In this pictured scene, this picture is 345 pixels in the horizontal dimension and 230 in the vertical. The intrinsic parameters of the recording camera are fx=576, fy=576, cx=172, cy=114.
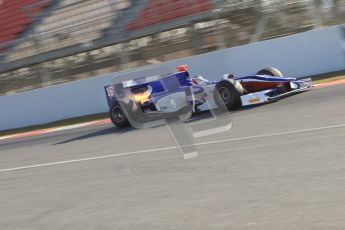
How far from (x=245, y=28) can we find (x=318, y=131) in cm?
833

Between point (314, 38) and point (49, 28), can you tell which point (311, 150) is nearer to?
point (314, 38)

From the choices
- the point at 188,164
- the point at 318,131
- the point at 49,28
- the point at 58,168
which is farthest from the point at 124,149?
the point at 49,28

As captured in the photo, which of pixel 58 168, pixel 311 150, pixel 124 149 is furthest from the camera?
pixel 124 149

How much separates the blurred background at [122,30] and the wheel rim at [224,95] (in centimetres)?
423

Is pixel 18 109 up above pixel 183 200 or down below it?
below

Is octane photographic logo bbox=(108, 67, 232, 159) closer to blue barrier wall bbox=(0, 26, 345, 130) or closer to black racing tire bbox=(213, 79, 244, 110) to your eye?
black racing tire bbox=(213, 79, 244, 110)

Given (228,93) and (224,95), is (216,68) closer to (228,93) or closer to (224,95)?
(224,95)

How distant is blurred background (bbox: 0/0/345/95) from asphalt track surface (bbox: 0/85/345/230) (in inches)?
195

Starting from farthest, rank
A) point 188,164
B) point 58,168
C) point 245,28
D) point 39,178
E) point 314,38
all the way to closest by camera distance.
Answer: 1. point 245,28
2. point 314,38
3. point 58,168
4. point 39,178
5. point 188,164

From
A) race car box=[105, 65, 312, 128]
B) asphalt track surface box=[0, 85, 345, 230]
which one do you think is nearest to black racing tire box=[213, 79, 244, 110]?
race car box=[105, 65, 312, 128]

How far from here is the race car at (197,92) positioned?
10.5 m

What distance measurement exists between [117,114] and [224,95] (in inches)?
92.2

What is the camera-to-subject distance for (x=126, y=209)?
5219 mm

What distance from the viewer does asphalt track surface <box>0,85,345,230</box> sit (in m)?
4.44
